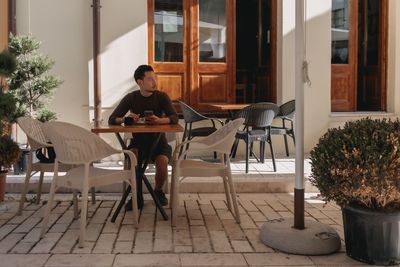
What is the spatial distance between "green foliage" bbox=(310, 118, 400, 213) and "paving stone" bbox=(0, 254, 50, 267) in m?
1.83

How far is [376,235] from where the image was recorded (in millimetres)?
3336

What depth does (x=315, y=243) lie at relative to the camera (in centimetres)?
360

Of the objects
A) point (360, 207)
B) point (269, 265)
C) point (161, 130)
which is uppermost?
point (161, 130)

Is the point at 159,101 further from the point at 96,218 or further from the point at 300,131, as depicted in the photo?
the point at 300,131

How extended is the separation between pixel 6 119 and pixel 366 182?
10.4ft

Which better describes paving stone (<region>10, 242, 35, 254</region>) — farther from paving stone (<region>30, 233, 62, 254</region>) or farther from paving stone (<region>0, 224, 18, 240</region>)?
paving stone (<region>0, 224, 18, 240</region>)

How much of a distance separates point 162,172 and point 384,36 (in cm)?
487

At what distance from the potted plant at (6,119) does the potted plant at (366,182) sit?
2691 millimetres

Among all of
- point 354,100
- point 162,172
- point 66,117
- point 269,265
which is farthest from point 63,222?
point 354,100

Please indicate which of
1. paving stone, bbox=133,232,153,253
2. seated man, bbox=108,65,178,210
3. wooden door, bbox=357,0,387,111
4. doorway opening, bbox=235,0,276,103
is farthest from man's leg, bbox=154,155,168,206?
wooden door, bbox=357,0,387,111

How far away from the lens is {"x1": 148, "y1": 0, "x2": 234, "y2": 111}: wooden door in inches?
290

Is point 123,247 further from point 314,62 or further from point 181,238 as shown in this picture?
point 314,62

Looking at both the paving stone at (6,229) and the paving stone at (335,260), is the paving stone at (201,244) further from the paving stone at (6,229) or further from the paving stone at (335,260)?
the paving stone at (6,229)

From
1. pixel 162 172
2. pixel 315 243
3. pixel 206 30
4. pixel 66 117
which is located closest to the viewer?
pixel 315 243
